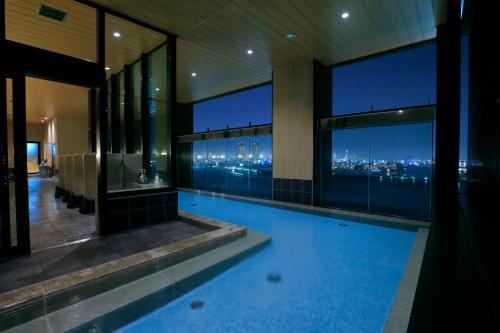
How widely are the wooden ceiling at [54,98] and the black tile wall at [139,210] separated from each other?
4.76 m

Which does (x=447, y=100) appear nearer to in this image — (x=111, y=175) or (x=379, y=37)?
(x=379, y=37)

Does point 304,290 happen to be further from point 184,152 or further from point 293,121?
point 184,152

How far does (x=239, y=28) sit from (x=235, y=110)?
9808 mm

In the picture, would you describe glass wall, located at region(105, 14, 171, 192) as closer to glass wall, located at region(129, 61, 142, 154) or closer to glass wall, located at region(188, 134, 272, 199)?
glass wall, located at region(129, 61, 142, 154)

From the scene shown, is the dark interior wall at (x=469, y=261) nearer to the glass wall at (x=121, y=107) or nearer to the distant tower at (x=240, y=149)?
the glass wall at (x=121, y=107)

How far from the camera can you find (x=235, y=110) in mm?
13836

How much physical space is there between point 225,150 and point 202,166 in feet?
4.31

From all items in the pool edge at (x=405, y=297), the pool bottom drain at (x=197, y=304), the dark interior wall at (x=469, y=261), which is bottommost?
the pool bottom drain at (x=197, y=304)

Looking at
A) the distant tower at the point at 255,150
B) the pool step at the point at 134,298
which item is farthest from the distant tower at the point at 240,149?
the pool step at the point at 134,298

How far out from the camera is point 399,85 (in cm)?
770

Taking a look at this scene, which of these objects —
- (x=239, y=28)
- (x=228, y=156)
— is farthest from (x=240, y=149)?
(x=239, y=28)

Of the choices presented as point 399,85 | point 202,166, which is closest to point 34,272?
point 202,166

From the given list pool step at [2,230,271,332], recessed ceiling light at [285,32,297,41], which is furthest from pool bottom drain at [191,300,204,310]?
recessed ceiling light at [285,32,297,41]

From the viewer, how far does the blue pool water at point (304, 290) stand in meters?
1.80
